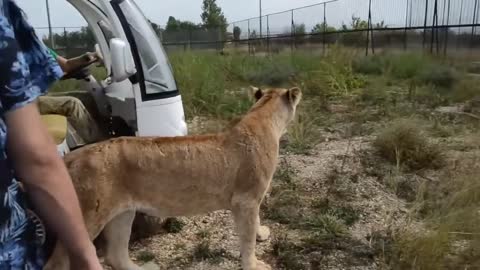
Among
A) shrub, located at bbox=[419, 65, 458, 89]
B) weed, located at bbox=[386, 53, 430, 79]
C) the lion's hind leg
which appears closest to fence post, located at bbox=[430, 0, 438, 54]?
weed, located at bbox=[386, 53, 430, 79]

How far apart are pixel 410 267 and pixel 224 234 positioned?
1784 millimetres

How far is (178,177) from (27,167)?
104 inches

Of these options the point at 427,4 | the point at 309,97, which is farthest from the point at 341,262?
the point at 427,4

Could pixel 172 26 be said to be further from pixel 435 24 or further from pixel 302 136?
pixel 302 136

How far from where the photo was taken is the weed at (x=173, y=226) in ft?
17.1

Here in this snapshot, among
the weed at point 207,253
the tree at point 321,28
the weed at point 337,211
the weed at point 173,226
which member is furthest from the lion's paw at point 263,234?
the tree at point 321,28

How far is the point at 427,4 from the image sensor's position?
2059 cm

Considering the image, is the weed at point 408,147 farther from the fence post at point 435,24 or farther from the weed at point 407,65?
the fence post at point 435,24

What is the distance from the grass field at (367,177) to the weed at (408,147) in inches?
0.5

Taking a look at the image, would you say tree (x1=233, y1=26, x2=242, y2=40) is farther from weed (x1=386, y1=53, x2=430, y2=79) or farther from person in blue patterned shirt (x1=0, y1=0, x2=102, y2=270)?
person in blue patterned shirt (x1=0, y1=0, x2=102, y2=270)

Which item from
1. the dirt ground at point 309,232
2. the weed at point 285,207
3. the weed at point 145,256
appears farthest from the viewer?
the weed at point 285,207

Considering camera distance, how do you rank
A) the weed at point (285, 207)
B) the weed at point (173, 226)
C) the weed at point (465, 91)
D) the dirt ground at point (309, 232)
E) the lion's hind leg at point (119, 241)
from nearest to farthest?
the lion's hind leg at point (119, 241), the dirt ground at point (309, 232), the weed at point (173, 226), the weed at point (285, 207), the weed at point (465, 91)

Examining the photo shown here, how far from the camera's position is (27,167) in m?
1.33

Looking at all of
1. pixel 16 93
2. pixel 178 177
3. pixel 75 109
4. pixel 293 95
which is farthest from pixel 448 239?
pixel 16 93
